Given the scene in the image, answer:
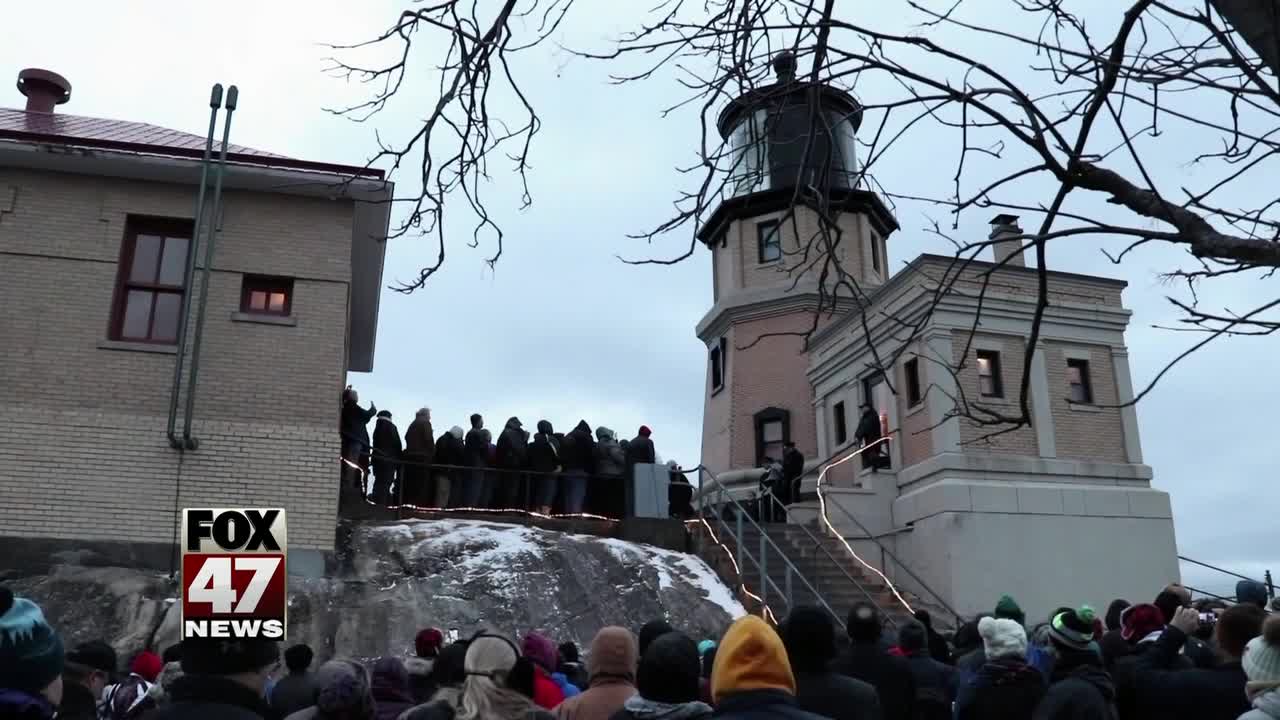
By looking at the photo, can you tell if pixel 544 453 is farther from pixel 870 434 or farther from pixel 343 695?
pixel 343 695

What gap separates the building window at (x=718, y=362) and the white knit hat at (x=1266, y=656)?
26.5 metres

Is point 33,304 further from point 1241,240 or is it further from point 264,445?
point 1241,240

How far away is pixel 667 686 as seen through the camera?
3674 mm

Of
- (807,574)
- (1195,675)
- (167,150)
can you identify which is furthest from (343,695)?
(807,574)

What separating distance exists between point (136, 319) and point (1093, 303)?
1793cm

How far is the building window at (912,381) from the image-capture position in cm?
2145

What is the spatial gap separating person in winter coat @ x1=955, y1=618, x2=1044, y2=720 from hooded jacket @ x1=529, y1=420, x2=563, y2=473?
11.7m

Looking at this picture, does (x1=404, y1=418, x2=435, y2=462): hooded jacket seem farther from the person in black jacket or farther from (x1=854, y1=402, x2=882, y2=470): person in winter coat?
(x1=854, y1=402, x2=882, y2=470): person in winter coat

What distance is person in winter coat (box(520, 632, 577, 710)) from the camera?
5.29m

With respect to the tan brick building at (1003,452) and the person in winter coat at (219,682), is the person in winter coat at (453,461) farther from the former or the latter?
the person in winter coat at (219,682)

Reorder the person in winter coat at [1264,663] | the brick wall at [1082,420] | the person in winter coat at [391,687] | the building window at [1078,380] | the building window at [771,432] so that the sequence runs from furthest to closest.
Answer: the building window at [771,432] → the building window at [1078,380] → the brick wall at [1082,420] → the person in winter coat at [391,687] → the person in winter coat at [1264,663]

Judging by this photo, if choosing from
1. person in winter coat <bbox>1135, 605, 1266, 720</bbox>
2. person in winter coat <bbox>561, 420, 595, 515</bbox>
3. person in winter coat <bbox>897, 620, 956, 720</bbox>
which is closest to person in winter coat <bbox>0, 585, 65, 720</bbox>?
person in winter coat <bbox>1135, 605, 1266, 720</bbox>

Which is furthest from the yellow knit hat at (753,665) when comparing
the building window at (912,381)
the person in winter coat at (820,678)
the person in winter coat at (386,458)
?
the building window at (912,381)

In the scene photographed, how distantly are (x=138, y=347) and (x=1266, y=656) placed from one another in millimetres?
12870
